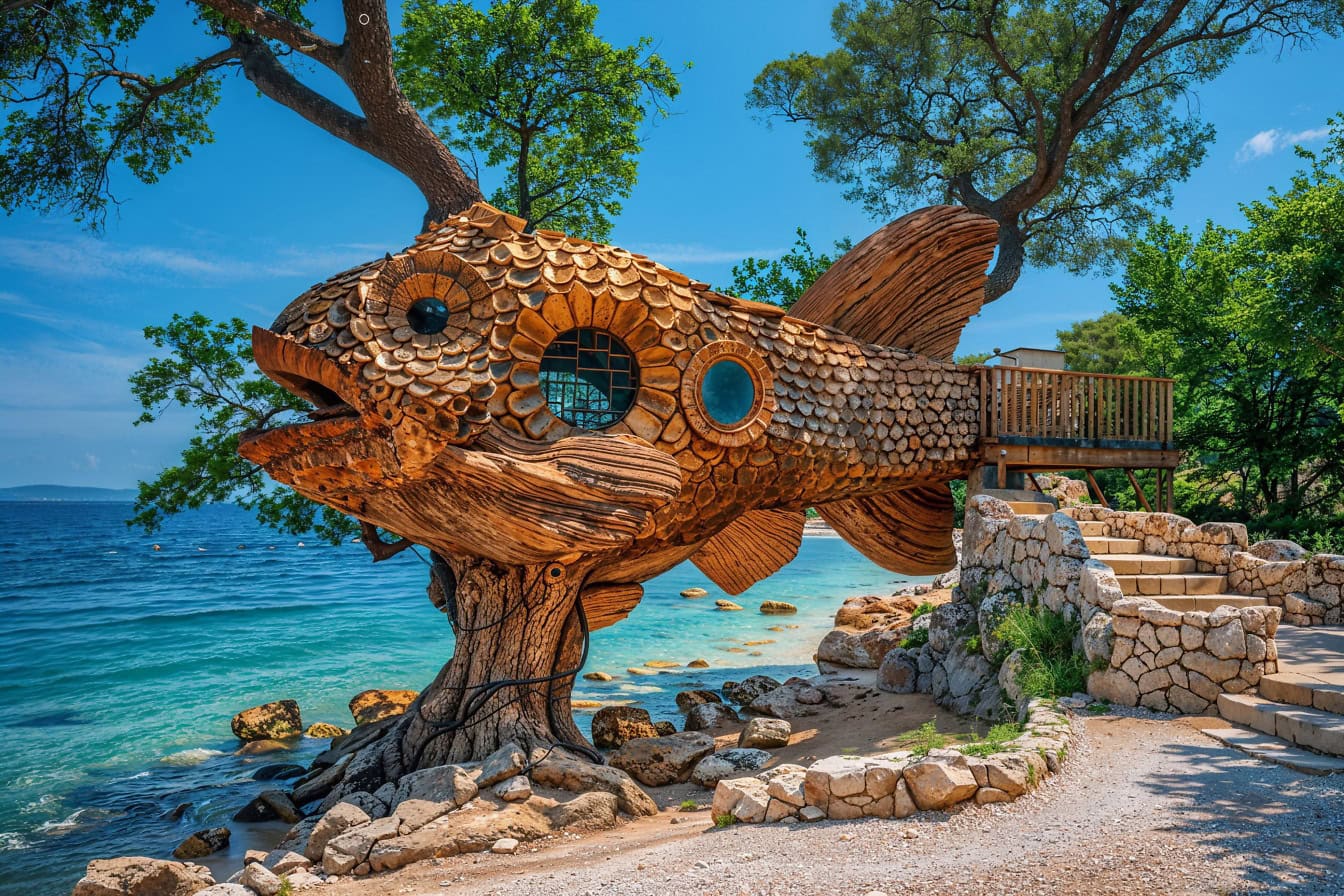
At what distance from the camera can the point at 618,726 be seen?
1030 cm

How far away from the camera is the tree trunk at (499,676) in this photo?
823 centimetres

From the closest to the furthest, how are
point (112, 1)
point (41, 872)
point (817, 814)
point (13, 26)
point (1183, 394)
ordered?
point (817, 814)
point (41, 872)
point (13, 26)
point (112, 1)
point (1183, 394)

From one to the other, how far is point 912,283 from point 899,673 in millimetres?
4926

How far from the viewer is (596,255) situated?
27.4 ft

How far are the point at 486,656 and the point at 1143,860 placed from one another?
19.4 feet

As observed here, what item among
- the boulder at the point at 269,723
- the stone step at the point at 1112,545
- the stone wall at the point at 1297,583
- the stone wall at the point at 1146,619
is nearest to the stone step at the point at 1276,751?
the stone wall at the point at 1146,619

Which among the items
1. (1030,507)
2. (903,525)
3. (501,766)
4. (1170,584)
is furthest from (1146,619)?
(501,766)

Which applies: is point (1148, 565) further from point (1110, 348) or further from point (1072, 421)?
point (1110, 348)

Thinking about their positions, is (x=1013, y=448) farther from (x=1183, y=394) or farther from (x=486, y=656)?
(x=1183, y=394)

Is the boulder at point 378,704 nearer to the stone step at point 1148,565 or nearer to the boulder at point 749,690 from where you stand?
the boulder at point 749,690

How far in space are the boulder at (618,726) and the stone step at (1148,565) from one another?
214 inches

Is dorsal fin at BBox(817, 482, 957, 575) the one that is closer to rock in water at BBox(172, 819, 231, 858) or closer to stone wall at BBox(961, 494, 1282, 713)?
stone wall at BBox(961, 494, 1282, 713)

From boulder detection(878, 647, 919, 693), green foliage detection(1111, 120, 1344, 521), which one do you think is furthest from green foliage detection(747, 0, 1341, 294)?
boulder detection(878, 647, 919, 693)

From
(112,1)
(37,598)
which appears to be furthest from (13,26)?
(37,598)
